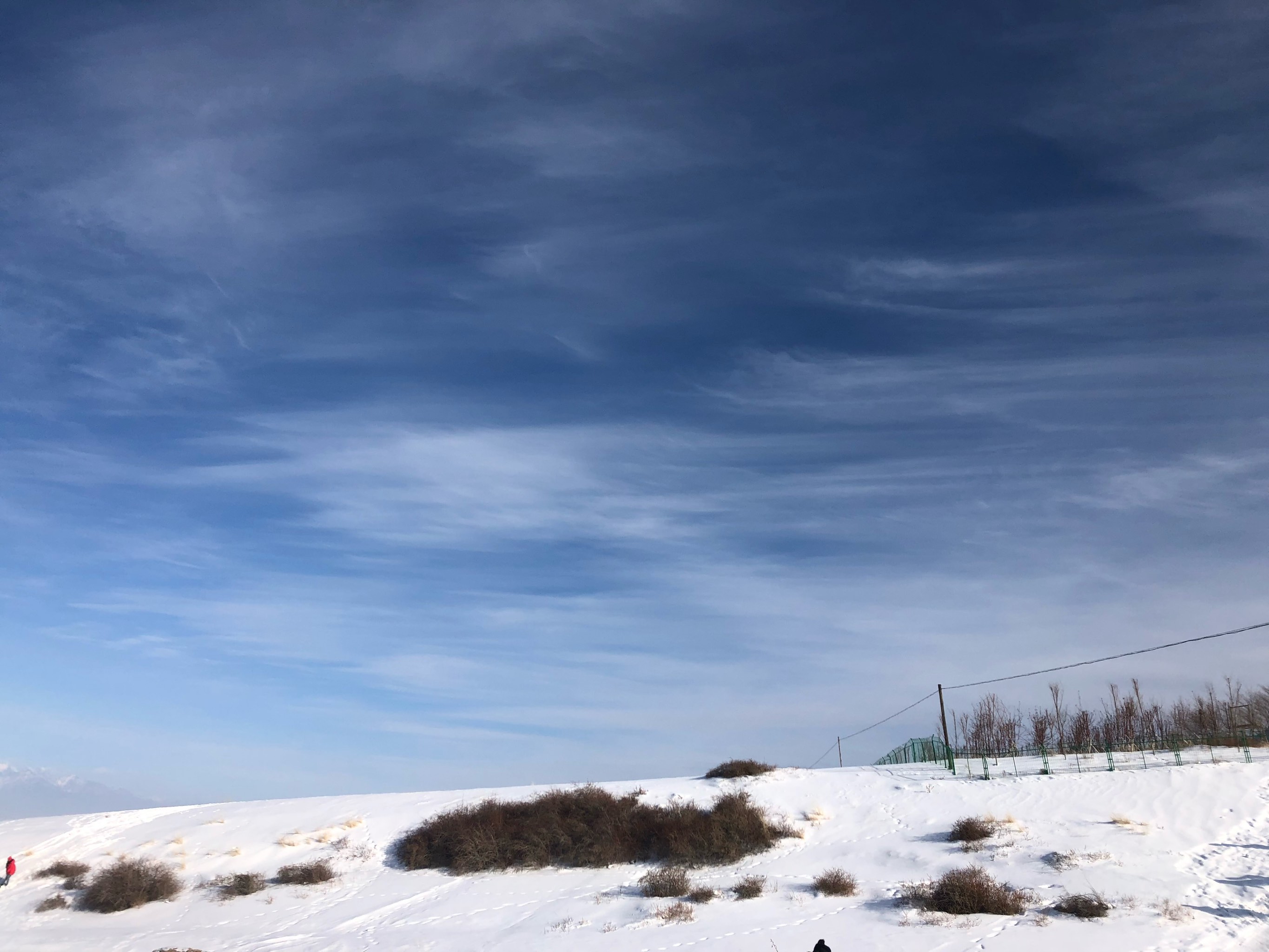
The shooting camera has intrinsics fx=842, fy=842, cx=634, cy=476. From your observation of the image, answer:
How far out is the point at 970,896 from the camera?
18.8 m

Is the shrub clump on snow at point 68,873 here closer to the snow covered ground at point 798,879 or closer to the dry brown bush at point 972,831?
the snow covered ground at point 798,879

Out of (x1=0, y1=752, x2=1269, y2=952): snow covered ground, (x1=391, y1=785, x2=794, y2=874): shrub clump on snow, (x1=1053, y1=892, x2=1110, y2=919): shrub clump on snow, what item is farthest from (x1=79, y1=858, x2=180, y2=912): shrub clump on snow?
(x1=1053, y1=892, x2=1110, y2=919): shrub clump on snow

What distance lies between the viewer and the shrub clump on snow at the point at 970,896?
1855 centimetres

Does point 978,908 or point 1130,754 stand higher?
point 1130,754

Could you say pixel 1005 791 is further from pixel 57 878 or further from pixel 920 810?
pixel 57 878

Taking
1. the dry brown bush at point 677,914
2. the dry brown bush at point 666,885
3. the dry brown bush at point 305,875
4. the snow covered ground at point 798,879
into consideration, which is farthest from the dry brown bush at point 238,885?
the dry brown bush at point 677,914

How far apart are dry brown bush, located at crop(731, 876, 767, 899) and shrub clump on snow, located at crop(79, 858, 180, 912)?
1699 cm

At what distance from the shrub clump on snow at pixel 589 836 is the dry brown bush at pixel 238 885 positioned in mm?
4070

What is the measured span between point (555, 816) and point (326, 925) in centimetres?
749

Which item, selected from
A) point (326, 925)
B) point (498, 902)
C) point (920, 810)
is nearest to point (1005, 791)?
point (920, 810)

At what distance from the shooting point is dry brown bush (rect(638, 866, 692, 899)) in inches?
843

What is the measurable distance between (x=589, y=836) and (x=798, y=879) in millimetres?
6624

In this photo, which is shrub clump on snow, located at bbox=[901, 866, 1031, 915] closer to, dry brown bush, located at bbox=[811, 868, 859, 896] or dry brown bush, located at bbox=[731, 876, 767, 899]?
dry brown bush, located at bbox=[811, 868, 859, 896]

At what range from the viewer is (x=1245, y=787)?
25.0 metres
